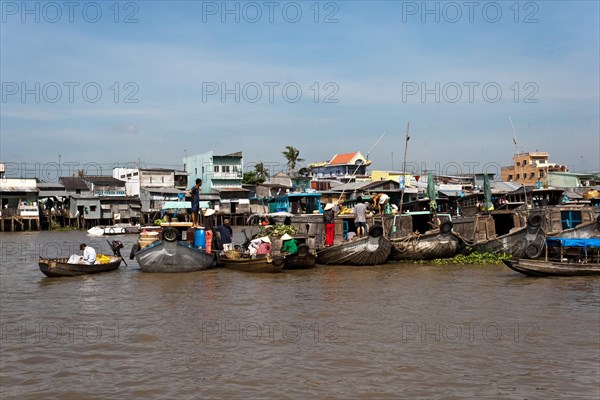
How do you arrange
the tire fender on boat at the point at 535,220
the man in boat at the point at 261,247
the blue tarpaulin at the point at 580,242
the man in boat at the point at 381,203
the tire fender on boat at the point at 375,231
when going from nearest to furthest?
the blue tarpaulin at the point at 580,242 → the tire fender on boat at the point at 535,220 → the man in boat at the point at 261,247 → the tire fender on boat at the point at 375,231 → the man in boat at the point at 381,203

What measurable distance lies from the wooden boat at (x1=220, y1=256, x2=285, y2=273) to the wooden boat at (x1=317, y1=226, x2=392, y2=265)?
6.93 feet

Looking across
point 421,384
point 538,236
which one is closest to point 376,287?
point 538,236

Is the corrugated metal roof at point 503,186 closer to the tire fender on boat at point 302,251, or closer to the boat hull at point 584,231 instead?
the boat hull at point 584,231

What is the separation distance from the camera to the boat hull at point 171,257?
54.5ft

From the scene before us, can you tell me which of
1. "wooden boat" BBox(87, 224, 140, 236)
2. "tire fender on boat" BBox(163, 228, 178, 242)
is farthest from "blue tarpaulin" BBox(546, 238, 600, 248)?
"wooden boat" BBox(87, 224, 140, 236)

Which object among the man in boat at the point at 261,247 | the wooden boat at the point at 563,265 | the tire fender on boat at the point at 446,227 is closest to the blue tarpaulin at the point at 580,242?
the wooden boat at the point at 563,265

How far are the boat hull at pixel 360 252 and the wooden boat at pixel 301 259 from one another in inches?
29.6

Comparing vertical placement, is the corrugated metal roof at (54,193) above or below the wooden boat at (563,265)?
above

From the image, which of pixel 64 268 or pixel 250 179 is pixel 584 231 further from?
pixel 250 179

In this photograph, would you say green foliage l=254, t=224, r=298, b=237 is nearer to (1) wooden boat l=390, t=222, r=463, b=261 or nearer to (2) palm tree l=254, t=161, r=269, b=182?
(1) wooden boat l=390, t=222, r=463, b=261

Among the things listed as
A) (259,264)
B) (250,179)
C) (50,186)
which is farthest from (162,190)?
(259,264)

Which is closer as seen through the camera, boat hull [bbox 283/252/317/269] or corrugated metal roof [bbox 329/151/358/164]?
boat hull [bbox 283/252/317/269]

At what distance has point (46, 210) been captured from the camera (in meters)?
49.9

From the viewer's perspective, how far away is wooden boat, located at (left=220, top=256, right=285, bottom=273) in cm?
1634
